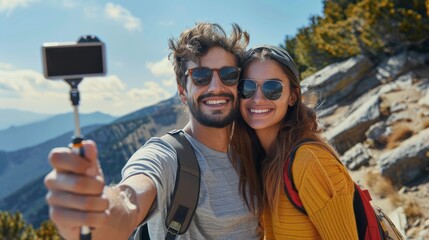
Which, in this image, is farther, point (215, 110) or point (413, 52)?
point (413, 52)

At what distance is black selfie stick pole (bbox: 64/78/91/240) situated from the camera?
46.1 inches

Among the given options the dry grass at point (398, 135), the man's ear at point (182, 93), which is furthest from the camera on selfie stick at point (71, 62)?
the dry grass at point (398, 135)

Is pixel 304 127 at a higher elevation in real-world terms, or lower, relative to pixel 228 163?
higher

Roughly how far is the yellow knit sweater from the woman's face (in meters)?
0.72

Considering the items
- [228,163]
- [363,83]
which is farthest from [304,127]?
[363,83]

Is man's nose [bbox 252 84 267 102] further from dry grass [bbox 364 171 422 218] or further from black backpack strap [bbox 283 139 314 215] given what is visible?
dry grass [bbox 364 171 422 218]

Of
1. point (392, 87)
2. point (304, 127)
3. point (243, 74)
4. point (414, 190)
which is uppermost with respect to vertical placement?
point (243, 74)

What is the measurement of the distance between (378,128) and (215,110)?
408 inches

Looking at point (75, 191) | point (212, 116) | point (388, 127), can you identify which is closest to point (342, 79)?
point (388, 127)

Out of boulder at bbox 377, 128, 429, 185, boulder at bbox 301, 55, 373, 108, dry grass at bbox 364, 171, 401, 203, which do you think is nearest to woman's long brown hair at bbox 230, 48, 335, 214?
dry grass at bbox 364, 171, 401, 203

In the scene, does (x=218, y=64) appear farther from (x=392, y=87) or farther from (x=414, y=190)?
(x=392, y=87)

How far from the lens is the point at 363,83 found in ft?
59.6

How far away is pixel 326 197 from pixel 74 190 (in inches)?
66.1

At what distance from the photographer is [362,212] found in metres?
2.44
